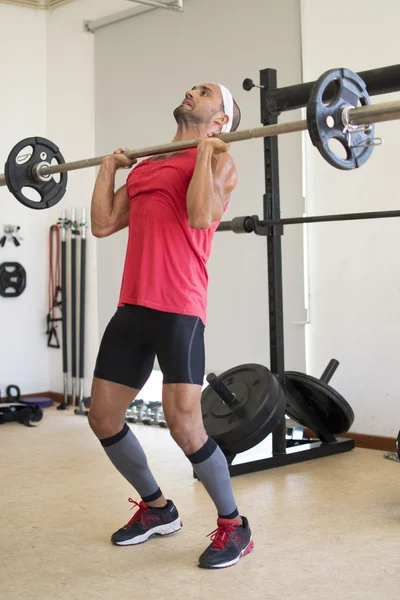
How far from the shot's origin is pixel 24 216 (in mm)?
5961

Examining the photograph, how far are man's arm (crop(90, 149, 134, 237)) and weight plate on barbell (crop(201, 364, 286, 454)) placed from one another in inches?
47.6

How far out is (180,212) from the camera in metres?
2.44

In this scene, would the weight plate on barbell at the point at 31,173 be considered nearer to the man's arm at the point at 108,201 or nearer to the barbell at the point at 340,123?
the man's arm at the point at 108,201

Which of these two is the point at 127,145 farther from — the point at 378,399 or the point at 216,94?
the point at 216,94

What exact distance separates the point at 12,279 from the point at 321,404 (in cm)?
289

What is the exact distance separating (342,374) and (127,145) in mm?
2312

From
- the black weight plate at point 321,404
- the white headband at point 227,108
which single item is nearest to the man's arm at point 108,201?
the white headband at point 227,108

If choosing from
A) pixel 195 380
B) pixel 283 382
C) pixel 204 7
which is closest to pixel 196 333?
pixel 195 380

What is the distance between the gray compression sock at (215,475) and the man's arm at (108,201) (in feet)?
2.55

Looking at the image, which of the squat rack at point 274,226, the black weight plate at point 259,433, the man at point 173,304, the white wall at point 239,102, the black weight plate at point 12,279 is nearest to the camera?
the man at point 173,304

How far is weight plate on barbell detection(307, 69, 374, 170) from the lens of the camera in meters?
1.83

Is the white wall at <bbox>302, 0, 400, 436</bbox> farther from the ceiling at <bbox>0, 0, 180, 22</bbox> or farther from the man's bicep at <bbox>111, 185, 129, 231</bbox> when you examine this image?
the man's bicep at <bbox>111, 185, 129, 231</bbox>

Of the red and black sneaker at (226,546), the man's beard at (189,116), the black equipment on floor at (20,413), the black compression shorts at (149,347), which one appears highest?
A: the man's beard at (189,116)

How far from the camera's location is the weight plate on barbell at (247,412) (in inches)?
134
